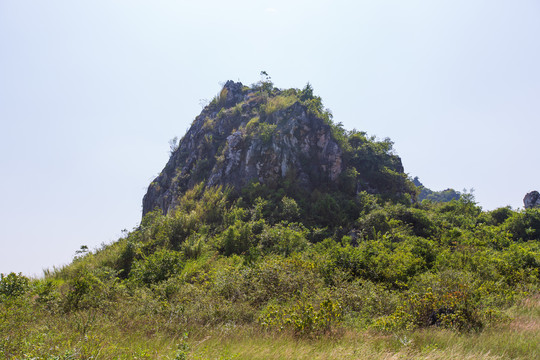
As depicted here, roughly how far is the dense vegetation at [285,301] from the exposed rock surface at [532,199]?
33.8 ft

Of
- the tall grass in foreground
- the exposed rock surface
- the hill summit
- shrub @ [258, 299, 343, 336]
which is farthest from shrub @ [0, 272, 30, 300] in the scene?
Result: the exposed rock surface

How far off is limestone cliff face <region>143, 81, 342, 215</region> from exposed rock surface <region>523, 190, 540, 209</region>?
17.2 m

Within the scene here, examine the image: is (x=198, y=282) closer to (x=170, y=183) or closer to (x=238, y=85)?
(x=170, y=183)

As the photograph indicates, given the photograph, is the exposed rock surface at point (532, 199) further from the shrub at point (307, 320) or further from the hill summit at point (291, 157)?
the shrub at point (307, 320)

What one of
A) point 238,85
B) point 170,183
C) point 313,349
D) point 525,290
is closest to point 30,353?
point 313,349

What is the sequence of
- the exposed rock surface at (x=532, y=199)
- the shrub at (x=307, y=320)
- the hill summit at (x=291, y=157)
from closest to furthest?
the shrub at (x=307, y=320) < the exposed rock surface at (x=532, y=199) < the hill summit at (x=291, y=157)

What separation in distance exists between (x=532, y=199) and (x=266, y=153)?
24502 mm

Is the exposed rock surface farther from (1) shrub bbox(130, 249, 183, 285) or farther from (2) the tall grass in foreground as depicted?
(1) shrub bbox(130, 249, 183, 285)

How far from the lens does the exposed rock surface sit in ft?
77.7

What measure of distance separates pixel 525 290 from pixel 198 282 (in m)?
10.8

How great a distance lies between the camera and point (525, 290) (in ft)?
26.6

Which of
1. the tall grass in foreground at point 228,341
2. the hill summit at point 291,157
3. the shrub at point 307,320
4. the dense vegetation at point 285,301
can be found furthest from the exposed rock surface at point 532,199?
the shrub at point 307,320

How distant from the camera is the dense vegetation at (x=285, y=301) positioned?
16.5 ft

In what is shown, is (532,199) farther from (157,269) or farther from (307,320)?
(157,269)
